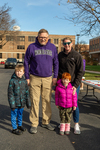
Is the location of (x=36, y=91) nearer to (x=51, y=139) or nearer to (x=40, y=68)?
(x=40, y=68)

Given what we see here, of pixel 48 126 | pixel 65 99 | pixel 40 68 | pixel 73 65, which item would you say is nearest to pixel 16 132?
pixel 48 126

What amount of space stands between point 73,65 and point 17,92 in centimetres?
128

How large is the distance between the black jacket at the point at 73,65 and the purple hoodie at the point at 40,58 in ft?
0.59

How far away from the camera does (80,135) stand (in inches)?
143

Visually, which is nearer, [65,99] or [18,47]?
[65,99]

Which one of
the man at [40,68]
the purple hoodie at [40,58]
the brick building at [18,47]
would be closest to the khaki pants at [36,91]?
the man at [40,68]

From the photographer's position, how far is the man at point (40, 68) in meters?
3.64

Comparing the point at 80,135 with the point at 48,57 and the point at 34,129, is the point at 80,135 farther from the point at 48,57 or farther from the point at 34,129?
the point at 48,57

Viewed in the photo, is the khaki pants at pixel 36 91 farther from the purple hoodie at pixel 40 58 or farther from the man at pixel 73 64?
Result: the man at pixel 73 64

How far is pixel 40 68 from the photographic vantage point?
12.0 feet

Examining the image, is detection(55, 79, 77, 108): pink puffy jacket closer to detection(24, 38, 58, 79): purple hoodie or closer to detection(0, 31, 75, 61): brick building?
detection(24, 38, 58, 79): purple hoodie

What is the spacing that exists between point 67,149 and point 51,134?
2.23ft

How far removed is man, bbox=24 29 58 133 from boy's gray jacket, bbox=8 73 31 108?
0.20 meters

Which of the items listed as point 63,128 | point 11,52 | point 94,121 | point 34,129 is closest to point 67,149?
point 63,128
